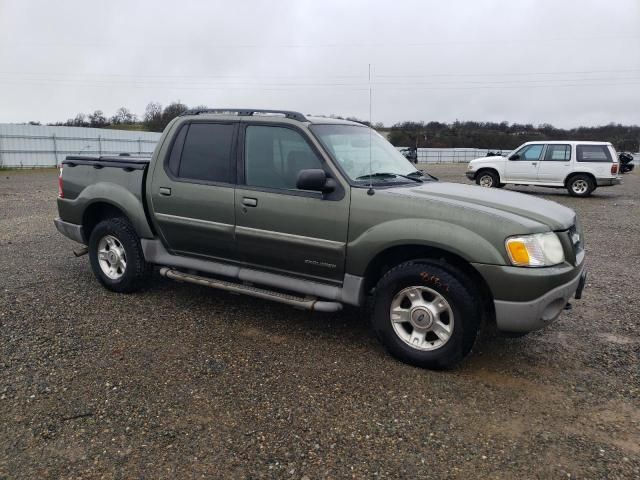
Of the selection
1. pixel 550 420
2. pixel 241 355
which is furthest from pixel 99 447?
pixel 550 420

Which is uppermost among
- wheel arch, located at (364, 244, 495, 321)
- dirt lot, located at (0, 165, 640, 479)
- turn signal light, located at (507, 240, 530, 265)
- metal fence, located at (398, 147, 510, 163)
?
metal fence, located at (398, 147, 510, 163)

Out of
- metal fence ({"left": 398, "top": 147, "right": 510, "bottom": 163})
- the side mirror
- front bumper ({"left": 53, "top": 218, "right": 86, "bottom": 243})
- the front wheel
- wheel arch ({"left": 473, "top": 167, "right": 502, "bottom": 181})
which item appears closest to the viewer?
the side mirror

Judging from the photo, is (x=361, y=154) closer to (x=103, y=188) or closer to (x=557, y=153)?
(x=103, y=188)

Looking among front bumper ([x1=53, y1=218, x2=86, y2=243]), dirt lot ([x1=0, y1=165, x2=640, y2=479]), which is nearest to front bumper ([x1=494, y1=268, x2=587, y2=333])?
dirt lot ([x1=0, y1=165, x2=640, y2=479])

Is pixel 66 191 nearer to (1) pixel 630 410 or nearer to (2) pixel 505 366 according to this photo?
(2) pixel 505 366

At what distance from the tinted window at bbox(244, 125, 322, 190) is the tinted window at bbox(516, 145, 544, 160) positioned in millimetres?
14893

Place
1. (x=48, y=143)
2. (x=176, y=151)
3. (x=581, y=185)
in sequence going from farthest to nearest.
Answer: (x=48, y=143), (x=581, y=185), (x=176, y=151)

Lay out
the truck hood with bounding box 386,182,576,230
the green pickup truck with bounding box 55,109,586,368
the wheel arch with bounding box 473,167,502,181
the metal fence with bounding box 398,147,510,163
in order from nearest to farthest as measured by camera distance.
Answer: the green pickup truck with bounding box 55,109,586,368, the truck hood with bounding box 386,182,576,230, the wheel arch with bounding box 473,167,502,181, the metal fence with bounding box 398,147,510,163

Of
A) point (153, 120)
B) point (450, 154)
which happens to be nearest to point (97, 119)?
point (153, 120)

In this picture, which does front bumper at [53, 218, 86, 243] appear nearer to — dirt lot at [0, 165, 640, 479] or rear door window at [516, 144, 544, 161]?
dirt lot at [0, 165, 640, 479]

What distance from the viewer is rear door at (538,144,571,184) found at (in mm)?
16750

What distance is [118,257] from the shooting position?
17.9 ft

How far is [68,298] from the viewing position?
5.29m

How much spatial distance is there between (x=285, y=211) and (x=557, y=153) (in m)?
15.2
